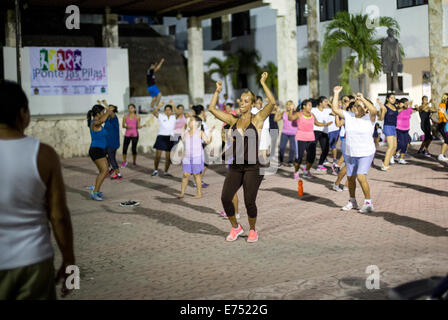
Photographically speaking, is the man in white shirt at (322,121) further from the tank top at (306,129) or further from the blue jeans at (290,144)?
the blue jeans at (290,144)

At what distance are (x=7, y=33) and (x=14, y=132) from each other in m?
25.7

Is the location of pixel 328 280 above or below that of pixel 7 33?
below

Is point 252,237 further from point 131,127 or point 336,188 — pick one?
point 131,127

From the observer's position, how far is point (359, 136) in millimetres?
9648

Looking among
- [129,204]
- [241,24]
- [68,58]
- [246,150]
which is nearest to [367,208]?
[246,150]

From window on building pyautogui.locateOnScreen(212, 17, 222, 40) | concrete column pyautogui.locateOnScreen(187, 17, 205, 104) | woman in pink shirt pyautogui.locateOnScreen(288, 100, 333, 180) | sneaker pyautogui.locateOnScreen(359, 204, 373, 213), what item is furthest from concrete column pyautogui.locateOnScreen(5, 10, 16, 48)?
sneaker pyautogui.locateOnScreen(359, 204, 373, 213)

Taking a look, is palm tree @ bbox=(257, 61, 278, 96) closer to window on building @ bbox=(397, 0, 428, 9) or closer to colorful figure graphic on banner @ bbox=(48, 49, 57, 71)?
window on building @ bbox=(397, 0, 428, 9)

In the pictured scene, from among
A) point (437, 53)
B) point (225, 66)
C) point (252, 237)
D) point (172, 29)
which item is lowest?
point (252, 237)

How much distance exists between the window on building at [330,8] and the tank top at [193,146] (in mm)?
26653

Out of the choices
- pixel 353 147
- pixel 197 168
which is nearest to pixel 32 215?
pixel 353 147

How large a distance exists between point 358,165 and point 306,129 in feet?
15.0

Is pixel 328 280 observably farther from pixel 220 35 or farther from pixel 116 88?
pixel 220 35
